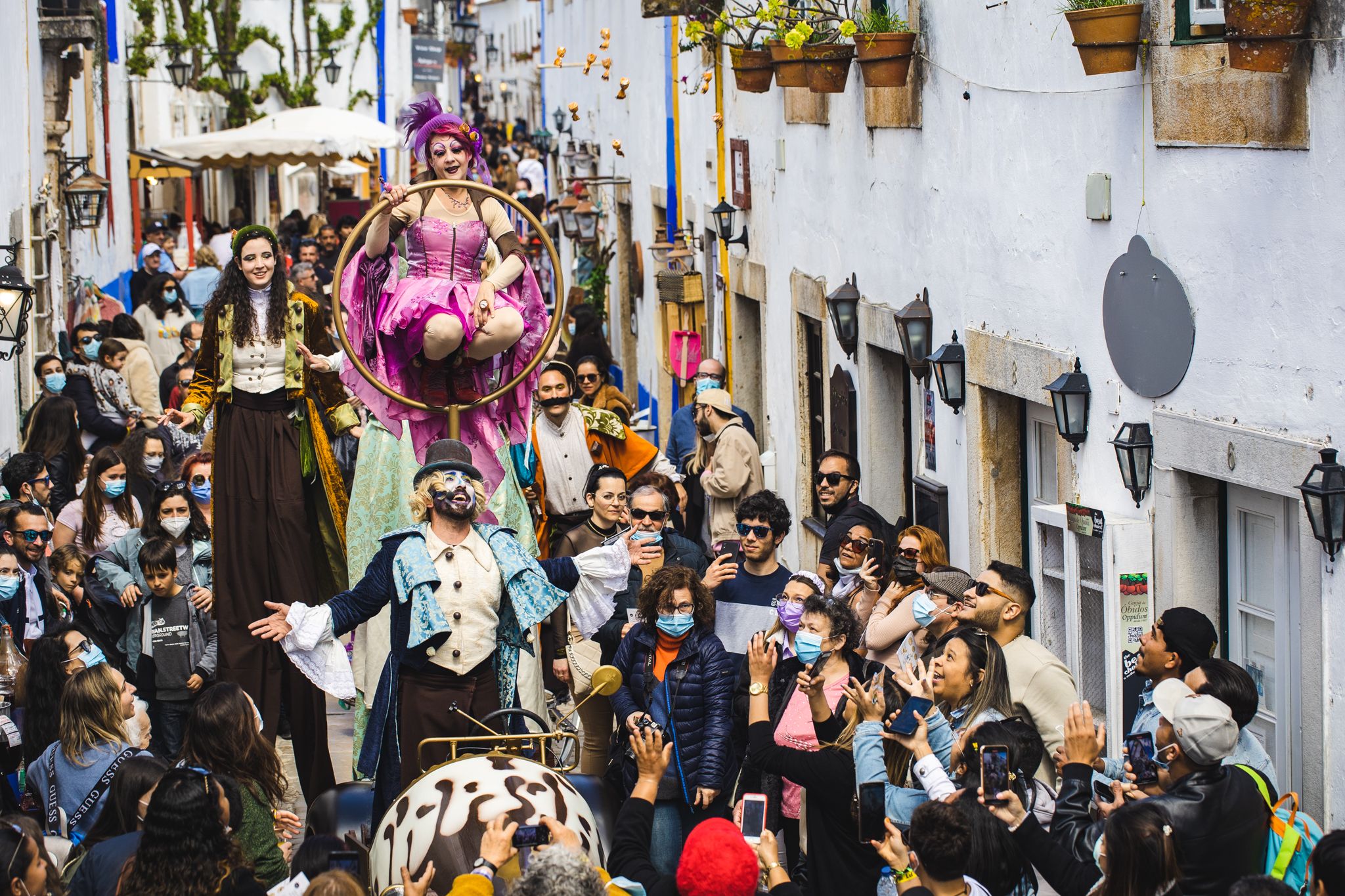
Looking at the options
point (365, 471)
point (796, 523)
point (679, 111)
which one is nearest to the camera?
point (365, 471)

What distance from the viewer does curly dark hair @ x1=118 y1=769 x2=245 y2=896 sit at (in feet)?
14.9

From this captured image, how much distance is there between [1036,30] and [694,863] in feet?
13.7

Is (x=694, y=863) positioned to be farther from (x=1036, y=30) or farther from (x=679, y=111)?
(x=679, y=111)

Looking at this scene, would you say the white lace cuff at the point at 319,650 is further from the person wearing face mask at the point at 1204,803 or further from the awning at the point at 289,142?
the awning at the point at 289,142

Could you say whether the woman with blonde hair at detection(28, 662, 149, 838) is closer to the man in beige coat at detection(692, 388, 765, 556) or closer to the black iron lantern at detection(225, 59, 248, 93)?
the man in beige coat at detection(692, 388, 765, 556)

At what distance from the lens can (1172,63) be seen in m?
6.04

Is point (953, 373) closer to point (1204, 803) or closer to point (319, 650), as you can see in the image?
point (319, 650)

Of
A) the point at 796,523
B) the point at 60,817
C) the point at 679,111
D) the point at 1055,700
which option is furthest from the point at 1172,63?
the point at 679,111

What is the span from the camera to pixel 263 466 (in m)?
7.97

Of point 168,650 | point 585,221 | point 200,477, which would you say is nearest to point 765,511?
point 168,650

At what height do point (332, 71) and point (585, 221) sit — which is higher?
point (332, 71)

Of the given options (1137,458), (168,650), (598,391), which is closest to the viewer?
(1137,458)

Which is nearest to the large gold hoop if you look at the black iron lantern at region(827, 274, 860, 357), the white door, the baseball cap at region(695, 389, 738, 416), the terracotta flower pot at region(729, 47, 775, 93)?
the white door

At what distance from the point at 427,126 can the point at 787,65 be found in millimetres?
3477
